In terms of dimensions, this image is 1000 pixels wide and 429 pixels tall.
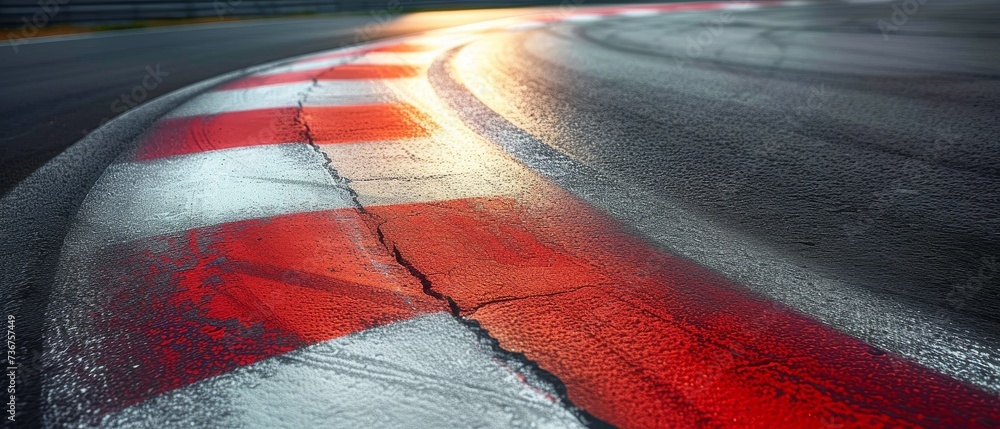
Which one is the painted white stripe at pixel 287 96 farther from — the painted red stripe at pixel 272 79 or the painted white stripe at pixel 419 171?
the painted white stripe at pixel 419 171

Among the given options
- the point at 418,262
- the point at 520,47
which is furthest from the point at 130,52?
the point at 418,262

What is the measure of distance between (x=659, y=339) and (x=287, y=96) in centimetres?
390

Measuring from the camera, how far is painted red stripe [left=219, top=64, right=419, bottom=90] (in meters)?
5.62

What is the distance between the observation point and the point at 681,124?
13.6 feet

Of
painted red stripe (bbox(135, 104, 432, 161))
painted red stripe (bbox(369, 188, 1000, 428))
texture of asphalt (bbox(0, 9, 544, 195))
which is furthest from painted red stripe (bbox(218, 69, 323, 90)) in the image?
painted red stripe (bbox(369, 188, 1000, 428))

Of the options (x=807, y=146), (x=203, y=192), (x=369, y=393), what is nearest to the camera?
(x=369, y=393)

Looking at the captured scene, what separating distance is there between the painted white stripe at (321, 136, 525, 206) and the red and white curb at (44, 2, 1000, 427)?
19 millimetres

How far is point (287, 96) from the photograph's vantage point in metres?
4.93

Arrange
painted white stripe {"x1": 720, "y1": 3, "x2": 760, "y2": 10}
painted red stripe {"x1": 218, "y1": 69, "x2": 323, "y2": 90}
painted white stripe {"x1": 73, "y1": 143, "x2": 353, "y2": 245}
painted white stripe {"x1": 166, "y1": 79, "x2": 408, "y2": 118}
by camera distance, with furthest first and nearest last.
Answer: painted white stripe {"x1": 720, "y1": 3, "x2": 760, "y2": 10}, painted red stripe {"x1": 218, "y1": 69, "x2": 323, "y2": 90}, painted white stripe {"x1": 166, "y1": 79, "x2": 408, "y2": 118}, painted white stripe {"x1": 73, "y1": 143, "x2": 353, "y2": 245}

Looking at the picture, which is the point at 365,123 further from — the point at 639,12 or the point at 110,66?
the point at 639,12

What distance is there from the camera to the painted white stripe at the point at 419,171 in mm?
2912

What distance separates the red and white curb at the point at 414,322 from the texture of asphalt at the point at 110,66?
4.78 feet

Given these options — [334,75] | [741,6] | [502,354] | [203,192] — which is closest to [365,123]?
[203,192]

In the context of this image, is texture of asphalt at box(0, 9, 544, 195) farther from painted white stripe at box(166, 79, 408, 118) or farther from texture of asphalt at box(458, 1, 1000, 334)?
texture of asphalt at box(458, 1, 1000, 334)
